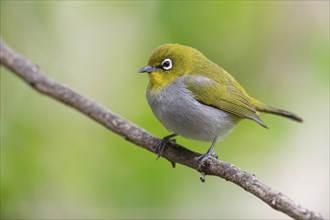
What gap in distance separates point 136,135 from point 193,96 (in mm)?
905

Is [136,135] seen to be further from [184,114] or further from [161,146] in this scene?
[184,114]

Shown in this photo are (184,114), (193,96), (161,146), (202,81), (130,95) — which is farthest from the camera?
(130,95)

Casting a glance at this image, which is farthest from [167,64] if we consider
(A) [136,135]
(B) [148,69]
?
(A) [136,135]

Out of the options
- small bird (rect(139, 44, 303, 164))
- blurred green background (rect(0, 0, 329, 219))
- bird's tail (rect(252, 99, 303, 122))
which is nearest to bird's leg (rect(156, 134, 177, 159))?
small bird (rect(139, 44, 303, 164))

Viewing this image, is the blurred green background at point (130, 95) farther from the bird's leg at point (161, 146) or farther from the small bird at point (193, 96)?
the bird's leg at point (161, 146)

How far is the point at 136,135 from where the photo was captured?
409cm

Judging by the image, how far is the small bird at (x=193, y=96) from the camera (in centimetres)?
465

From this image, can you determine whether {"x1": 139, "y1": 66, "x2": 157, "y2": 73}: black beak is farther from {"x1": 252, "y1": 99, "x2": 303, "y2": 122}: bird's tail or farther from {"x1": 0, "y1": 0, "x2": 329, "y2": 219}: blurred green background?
{"x1": 252, "y1": 99, "x2": 303, "y2": 122}: bird's tail

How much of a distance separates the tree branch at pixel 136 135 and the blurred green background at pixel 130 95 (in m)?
0.64

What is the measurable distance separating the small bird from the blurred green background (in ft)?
0.78

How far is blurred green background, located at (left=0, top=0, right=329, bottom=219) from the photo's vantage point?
4.80 m

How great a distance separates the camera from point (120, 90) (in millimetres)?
5500

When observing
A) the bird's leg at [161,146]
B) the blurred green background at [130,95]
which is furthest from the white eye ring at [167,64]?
the bird's leg at [161,146]

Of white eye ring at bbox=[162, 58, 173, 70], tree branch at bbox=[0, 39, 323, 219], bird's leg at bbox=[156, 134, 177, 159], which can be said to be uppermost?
white eye ring at bbox=[162, 58, 173, 70]
